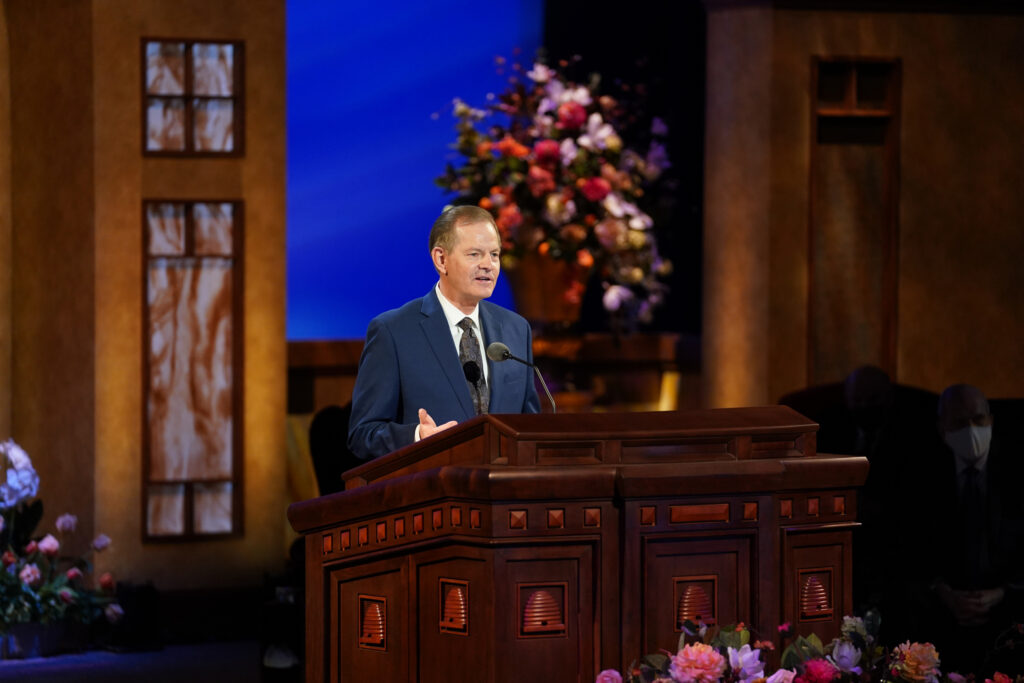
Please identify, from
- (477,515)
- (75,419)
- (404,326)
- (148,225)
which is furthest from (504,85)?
(477,515)

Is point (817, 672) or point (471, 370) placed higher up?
point (471, 370)

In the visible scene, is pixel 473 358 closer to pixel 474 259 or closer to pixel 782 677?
pixel 474 259

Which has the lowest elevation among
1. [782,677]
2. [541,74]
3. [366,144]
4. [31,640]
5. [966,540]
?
[31,640]

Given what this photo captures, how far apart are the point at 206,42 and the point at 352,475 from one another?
3.31 metres

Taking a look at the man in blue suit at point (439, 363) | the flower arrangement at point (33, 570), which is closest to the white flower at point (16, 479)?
the flower arrangement at point (33, 570)

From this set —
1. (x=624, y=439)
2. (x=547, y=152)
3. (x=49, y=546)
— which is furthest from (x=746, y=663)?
(x=547, y=152)

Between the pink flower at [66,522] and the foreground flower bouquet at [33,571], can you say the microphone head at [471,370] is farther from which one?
the pink flower at [66,522]

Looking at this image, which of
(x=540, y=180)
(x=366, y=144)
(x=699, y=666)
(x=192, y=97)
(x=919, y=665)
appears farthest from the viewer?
(x=366, y=144)

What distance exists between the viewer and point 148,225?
5.54 meters

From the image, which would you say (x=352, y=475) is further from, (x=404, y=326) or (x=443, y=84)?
(x=443, y=84)

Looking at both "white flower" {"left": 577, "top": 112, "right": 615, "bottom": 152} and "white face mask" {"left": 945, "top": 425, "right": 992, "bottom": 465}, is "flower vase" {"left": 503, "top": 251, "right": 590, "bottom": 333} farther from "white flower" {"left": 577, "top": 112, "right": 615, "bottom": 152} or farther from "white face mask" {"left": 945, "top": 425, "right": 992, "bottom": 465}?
"white face mask" {"left": 945, "top": 425, "right": 992, "bottom": 465}

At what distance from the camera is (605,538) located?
89.4 inches

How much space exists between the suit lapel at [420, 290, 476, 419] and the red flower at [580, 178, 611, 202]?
3033 millimetres

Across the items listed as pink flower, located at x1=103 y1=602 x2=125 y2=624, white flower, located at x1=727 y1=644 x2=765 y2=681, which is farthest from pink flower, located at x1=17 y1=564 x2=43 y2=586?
white flower, located at x1=727 y1=644 x2=765 y2=681
